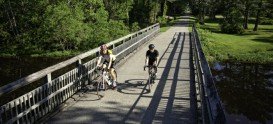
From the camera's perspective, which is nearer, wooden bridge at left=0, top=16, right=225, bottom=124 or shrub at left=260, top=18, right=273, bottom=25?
wooden bridge at left=0, top=16, right=225, bottom=124

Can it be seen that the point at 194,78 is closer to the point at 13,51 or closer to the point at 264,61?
the point at 264,61

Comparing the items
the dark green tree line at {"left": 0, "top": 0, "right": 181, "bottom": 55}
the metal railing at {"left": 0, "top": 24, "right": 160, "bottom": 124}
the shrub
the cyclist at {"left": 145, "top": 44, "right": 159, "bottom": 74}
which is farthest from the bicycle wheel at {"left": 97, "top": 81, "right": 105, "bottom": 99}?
the shrub

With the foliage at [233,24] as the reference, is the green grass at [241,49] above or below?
below

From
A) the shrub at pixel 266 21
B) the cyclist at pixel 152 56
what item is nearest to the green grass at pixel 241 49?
the shrub at pixel 266 21

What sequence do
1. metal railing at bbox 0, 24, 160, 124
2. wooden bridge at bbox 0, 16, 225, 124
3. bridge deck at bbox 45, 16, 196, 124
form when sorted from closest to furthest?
metal railing at bbox 0, 24, 160, 124, wooden bridge at bbox 0, 16, 225, 124, bridge deck at bbox 45, 16, 196, 124

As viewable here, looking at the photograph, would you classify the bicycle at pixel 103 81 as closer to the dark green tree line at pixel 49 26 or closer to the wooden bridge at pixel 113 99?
the wooden bridge at pixel 113 99

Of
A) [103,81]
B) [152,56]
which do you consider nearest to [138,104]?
[103,81]

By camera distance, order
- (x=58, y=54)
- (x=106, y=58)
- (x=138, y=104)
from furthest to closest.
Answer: (x=58, y=54) < (x=106, y=58) < (x=138, y=104)

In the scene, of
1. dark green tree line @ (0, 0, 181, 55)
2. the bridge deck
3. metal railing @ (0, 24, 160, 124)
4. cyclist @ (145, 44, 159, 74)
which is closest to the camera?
metal railing @ (0, 24, 160, 124)

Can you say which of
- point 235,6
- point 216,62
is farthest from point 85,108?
point 235,6

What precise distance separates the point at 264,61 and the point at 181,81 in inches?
977

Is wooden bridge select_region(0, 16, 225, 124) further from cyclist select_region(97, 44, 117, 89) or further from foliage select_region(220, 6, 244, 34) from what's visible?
foliage select_region(220, 6, 244, 34)

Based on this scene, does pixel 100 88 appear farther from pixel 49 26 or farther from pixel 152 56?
pixel 49 26

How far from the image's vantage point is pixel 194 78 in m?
13.8
